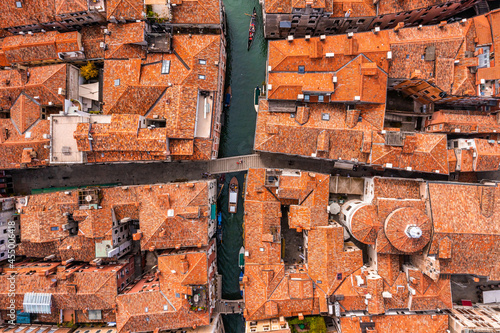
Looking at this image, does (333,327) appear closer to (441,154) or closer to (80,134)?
(441,154)

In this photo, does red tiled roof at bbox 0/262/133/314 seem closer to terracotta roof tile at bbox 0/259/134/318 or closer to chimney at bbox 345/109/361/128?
terracotta roof tile at bbox 0/259/134/318

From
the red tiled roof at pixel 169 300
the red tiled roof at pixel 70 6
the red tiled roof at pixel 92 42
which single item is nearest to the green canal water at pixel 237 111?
the red tiled roof at pixel 169 300

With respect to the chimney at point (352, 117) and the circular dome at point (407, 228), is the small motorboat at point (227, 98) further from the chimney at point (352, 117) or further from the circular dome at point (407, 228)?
the circular dome at point (407, 228)

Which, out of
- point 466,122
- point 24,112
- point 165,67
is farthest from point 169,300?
point 466,122

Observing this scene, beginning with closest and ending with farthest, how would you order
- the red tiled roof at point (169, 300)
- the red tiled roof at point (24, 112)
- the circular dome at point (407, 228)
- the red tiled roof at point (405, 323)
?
the circular dome at point (407, 228) → the red tiled roof at point (405, 323) → the red tiled roof at point (169, 300) → the red tiled roof at point (24, 112)

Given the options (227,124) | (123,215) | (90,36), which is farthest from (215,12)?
(123,215)

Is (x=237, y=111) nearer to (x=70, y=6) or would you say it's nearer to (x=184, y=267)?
(x=184, y=267)
